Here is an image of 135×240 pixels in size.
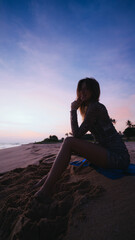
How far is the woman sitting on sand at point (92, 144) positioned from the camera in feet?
5.56

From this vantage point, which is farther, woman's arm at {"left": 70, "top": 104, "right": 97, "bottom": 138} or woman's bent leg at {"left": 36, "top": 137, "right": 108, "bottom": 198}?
woman's arm at {"left": 70, "top": 104, "right": 97, "bottom": 138}

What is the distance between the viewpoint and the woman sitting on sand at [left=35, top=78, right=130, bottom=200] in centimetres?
169

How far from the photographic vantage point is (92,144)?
1822 millimetres

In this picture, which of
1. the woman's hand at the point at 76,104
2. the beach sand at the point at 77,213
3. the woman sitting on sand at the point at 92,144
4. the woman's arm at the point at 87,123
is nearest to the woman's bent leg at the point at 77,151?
the woman sitting on sand at the point at 92,144

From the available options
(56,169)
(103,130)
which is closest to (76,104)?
(103,130)

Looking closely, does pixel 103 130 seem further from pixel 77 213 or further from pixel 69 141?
pixel 77 213

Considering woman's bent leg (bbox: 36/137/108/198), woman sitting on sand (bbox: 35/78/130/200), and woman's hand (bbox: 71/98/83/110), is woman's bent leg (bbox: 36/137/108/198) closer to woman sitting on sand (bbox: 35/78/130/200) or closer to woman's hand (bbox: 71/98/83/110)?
woman sitting on sand (bbox: 35/78/130/200)


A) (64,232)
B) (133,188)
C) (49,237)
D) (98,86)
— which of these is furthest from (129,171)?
→ (98,86)

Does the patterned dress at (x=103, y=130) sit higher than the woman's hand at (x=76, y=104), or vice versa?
the woman's hand at (x=76, y=104)

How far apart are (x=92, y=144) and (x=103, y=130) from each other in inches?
13.7

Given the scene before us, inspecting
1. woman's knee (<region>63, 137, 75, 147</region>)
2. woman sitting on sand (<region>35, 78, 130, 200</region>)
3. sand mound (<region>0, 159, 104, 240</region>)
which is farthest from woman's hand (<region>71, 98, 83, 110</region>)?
sand mound (<region>0, 159, 104, 240</region>)

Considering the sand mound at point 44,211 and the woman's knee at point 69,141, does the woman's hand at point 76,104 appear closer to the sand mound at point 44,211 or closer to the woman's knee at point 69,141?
the woman's knee at point 69,141

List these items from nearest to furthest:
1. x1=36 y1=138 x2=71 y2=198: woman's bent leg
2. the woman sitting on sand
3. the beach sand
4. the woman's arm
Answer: the beach sand, x1=36 y1=138 x2=71 y2=198: woman's bent leg, the woman sitting on sand, the woman's arm

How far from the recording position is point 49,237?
112 cm
